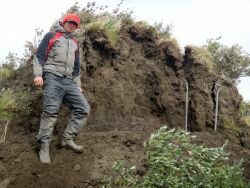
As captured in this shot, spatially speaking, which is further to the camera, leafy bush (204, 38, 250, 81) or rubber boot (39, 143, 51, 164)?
leafy bush (204, 38, 250, 81)

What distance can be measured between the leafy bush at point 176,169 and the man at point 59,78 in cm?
150

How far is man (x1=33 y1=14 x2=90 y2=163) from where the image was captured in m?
8.02

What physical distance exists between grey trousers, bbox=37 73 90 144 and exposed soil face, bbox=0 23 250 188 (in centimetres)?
37

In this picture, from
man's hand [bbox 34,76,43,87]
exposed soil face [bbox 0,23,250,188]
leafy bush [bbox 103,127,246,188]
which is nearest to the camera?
leafy bush [bbox 103,127,246,188]

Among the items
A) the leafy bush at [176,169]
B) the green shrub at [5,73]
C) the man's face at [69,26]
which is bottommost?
the leafy bush at [176,169]

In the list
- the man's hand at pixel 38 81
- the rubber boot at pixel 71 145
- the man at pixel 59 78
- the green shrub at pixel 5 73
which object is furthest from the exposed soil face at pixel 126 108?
the man's hand at pixel 38 81

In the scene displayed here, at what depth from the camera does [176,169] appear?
21.5 ft

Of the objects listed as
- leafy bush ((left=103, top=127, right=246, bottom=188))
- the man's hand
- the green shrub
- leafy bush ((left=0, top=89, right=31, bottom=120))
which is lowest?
leafy bush ((left=103, top=127, right=246, bottom=188))

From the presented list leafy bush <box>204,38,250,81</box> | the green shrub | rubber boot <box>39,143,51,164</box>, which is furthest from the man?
leafy bush <box>204,38,250,81</box>

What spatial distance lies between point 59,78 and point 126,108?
8.71 feet

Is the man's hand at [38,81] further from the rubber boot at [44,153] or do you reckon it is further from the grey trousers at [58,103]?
the rubber boot at [44,153]

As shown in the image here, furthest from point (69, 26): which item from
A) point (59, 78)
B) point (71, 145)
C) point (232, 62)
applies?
point (232, 62)

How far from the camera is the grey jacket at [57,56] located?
26.9 ft

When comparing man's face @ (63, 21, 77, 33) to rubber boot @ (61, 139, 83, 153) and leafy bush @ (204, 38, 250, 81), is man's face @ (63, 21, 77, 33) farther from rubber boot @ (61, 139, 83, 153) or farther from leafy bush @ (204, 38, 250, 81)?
leafy bush @ (204, 38, 250, 81)
